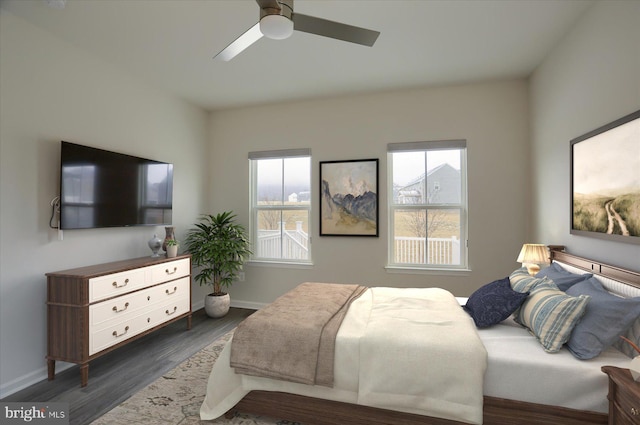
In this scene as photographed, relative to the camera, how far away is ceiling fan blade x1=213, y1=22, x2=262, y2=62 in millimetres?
1896

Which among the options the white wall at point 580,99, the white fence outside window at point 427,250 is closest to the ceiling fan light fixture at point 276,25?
the white wall at point 580,99

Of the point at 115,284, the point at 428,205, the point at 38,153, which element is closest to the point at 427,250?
the point at 428,205

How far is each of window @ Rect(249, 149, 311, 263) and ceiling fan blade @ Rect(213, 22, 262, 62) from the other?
231cm

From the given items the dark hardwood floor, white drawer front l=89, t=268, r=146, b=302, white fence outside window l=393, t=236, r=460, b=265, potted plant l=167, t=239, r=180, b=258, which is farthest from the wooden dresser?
white fence outside window l=393, t=236, r=460, b=265

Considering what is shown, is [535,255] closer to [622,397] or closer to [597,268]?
[597,268]

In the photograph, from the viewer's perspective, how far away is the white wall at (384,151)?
3793mm

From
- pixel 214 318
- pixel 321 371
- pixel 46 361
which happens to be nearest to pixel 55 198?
pixel 46 361

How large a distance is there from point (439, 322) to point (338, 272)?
228 centimetres

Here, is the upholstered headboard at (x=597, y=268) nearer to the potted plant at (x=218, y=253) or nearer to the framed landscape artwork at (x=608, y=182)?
the framed landscape artwork at (x=608, y=182)

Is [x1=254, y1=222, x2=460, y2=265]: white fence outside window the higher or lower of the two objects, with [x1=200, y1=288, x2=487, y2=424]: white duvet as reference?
higher

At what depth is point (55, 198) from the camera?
9.36 ft

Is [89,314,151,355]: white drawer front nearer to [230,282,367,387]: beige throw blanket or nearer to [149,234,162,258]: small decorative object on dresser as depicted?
[149,234,162,258]: small decorative object on dresser

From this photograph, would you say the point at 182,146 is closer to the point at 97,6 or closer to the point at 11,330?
the point at 97,6

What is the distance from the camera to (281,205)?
15.3 ft
